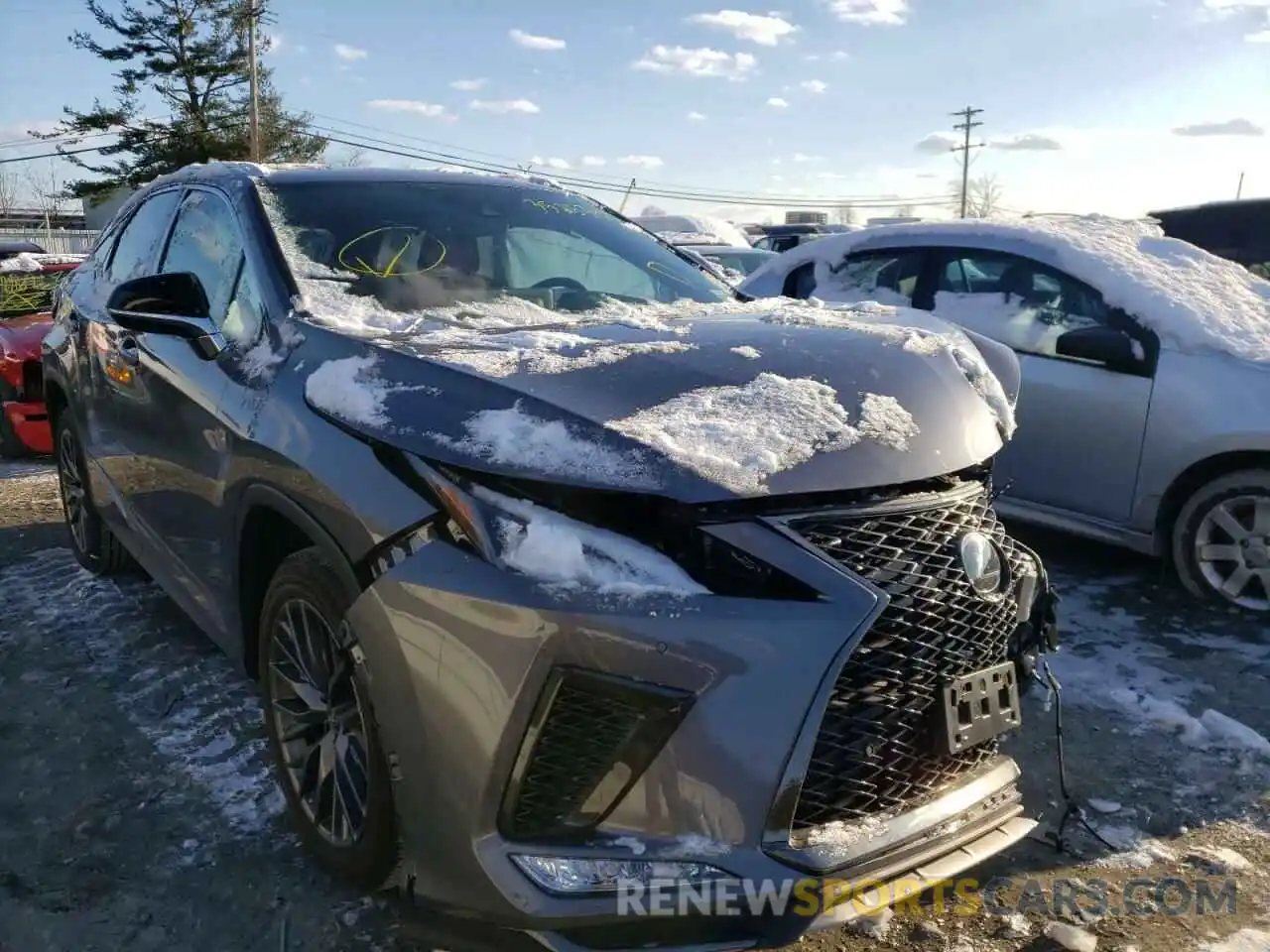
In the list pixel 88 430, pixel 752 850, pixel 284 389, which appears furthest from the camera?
pixel 88 430

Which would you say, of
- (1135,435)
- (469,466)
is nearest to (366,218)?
(469,466)

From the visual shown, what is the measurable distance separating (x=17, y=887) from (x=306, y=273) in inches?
70.6

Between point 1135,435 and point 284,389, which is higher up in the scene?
point 284,389

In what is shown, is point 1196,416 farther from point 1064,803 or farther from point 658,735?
point 658,735

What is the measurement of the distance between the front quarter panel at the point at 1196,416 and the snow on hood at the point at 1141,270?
0.09 metres

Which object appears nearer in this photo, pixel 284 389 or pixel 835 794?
pixel 835 794

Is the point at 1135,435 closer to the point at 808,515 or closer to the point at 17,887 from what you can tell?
the point at 808,515

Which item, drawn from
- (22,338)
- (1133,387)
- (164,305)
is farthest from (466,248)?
(22,338)

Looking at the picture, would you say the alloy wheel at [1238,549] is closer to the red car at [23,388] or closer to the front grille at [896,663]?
the front grille at [896,663]

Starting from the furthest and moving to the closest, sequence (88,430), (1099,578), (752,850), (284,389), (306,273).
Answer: (1099,578), (88,430), (306,273), (284,389), (752,850)

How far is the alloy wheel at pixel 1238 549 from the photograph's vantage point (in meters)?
4.43

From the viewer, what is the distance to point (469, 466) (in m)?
2.01

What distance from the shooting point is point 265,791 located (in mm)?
3072

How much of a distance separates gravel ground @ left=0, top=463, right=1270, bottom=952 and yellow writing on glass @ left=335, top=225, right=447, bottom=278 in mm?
Answer: 1586
